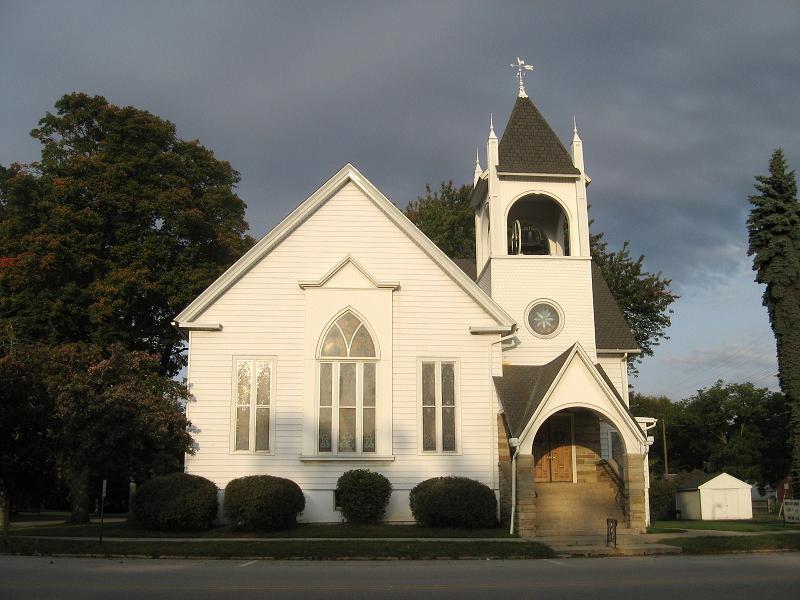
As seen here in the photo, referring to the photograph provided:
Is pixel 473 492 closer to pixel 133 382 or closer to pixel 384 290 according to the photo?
pixel 384 290

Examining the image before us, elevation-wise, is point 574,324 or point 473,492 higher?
point 574,324

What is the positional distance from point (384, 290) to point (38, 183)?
16752 mm

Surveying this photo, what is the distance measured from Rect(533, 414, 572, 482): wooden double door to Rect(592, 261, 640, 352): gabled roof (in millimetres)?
3820

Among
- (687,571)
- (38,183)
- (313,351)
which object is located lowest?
(687,571)

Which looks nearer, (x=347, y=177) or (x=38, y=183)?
(x=347, y=177)

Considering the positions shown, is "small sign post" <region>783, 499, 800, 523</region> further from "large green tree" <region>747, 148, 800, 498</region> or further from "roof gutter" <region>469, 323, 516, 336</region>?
"roof gutter" <region>469, 323, 516, 336</region>

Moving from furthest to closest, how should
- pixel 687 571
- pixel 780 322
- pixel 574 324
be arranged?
pixel 780 322, pixel 574 324, pixel 687 571

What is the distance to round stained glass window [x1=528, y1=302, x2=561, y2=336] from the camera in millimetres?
27922

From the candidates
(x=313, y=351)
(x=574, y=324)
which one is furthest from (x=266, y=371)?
(x=574, y=324)

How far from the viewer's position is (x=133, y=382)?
2580cm

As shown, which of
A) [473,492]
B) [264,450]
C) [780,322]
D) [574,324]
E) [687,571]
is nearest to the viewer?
[687,571]

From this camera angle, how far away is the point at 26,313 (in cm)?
3219

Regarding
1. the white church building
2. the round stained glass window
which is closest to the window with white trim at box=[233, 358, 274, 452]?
the white church building

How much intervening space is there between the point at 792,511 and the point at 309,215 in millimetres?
20618
